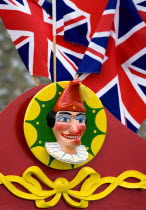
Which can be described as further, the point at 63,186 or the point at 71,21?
the point at 71,21

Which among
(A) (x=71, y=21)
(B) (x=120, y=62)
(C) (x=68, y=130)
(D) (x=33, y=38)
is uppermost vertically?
(A) (x=71, y=21)

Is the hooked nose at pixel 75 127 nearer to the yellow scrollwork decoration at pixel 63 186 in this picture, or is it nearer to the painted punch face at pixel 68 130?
the painted punch face at pixel 68 130


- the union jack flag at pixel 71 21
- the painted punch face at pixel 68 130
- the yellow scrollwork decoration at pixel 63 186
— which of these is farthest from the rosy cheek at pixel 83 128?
the union jack flag at pixel 71 21

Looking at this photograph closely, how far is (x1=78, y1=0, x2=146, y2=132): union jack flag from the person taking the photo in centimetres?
349

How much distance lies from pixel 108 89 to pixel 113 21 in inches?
16.2

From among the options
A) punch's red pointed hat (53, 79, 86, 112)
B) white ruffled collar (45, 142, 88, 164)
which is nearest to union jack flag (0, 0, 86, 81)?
punch's red pointed hat (53, 79, 86, 112)

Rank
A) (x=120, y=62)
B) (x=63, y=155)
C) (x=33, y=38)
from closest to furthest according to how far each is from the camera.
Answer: (x=63, y=155) < (x=33, y=38) < (x=120, y=62)

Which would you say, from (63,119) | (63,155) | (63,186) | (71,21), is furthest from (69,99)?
(71,21)

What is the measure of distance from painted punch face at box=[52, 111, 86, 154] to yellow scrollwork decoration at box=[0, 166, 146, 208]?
0.16 m

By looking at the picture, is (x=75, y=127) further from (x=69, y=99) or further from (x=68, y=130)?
(x=69, y=99)

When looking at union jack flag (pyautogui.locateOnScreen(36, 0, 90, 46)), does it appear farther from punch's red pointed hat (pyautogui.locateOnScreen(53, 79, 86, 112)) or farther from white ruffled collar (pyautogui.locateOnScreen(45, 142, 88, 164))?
white ruffled collar (pyautogui.locateOnScreen(45, 142, 88, 164))

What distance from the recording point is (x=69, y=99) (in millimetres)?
2900

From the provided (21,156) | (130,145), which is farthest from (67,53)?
(21,156)

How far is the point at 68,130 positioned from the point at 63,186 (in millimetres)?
277
